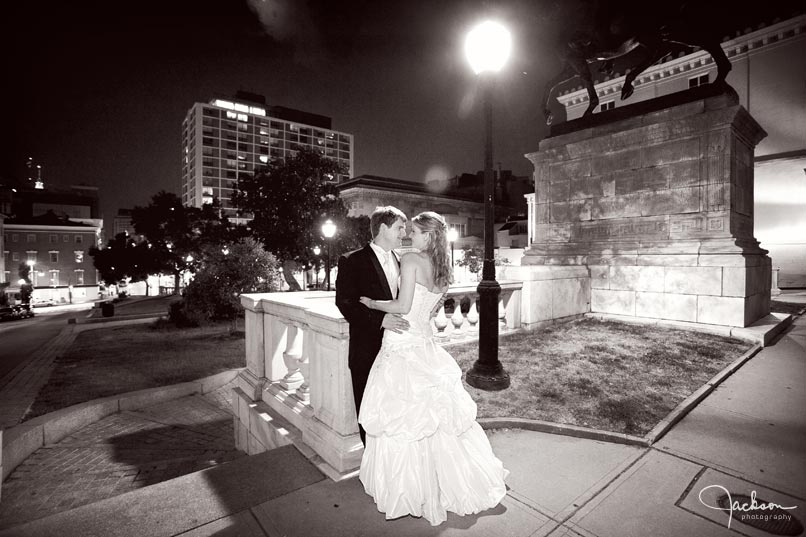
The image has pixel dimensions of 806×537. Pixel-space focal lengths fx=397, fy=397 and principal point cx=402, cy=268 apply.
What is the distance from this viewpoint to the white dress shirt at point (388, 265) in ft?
11.2

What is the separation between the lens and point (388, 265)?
11.3ft

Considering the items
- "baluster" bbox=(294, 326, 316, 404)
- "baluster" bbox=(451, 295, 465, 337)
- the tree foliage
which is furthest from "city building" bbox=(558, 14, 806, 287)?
"baluster" bbox=(294, 326, 316, 404)

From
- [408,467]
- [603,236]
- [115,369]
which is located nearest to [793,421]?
[408,467]

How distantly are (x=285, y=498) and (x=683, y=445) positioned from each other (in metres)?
3.65

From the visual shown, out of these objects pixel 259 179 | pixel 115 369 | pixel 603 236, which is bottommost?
pixel 115 369

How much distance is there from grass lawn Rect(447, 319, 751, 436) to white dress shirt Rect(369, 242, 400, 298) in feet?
6.59

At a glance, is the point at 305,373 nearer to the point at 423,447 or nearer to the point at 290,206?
the point at 423,447

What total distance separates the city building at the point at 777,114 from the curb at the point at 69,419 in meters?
24.5

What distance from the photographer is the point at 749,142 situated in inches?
355

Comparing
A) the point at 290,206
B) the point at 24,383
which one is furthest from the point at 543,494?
the point at 290,206

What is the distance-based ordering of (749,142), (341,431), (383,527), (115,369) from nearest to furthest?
A: (383,527)
(341,431)
(749,142)
(115,369)

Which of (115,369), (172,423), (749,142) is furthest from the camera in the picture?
(115,369)

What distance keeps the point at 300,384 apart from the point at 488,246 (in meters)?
2.97

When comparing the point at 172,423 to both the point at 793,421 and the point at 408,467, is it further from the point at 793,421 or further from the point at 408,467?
the point at 793,421
